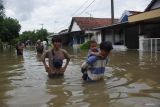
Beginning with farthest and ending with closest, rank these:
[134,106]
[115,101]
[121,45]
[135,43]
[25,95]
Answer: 1. [121,45]
2. [135,43]
3. [25,95]
4. [115,101]
5. [134,106]

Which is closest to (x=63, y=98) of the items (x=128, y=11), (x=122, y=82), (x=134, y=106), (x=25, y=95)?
(x=25, y=95)

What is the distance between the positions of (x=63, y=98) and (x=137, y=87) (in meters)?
2.14

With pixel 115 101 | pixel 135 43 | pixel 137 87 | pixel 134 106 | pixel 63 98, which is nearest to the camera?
pixel 134 106

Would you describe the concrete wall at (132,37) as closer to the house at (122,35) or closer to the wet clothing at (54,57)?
the house at (122,35)

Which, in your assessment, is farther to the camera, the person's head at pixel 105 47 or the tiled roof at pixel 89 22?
the tiled roof at pixel 89 22

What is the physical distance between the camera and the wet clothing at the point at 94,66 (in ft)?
28.2

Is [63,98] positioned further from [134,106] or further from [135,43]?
[135,43]

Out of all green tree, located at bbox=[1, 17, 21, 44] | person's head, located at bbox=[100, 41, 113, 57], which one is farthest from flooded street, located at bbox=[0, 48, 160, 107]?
green tree, located at bbox=[1, 17, 21, 44]

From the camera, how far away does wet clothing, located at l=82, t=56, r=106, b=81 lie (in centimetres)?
861

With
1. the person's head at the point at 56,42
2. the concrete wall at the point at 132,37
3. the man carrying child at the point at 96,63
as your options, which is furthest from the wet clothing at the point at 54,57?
the concrete wall at the point at 132,37

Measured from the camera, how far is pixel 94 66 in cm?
871

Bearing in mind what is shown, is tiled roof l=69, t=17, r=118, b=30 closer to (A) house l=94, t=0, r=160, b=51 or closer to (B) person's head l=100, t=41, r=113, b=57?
(A) house l=94, t=0, r=160, b=51

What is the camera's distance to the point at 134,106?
650cm

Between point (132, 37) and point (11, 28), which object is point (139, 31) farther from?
point (11, 28)
